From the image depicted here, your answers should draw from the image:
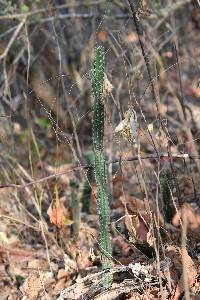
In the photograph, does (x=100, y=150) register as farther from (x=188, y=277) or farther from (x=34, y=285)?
(x=34, y=285)

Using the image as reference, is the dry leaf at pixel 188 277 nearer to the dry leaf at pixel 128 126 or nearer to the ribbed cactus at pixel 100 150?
the ribbed cactus at pixel 100 150

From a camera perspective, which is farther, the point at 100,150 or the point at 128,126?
the point at 100,150

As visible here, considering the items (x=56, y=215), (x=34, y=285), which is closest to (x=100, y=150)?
(x=56, y=215)

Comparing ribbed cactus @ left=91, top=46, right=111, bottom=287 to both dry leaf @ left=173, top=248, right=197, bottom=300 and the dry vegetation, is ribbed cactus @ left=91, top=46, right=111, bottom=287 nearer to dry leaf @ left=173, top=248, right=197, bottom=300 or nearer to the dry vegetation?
the dry vegetation

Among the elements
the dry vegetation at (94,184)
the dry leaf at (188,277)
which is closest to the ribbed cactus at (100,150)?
the dry vegetation at (94,184)

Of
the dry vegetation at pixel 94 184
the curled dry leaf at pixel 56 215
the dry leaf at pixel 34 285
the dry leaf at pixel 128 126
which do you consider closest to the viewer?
the dry leaf at pixel 128 126

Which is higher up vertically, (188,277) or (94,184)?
(94,184)

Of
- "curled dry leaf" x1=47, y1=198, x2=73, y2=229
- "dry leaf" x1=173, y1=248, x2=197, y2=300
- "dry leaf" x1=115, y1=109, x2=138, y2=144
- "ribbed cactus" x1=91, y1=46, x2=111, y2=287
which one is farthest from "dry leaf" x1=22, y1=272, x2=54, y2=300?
"dry leaf" x1=115, y1=109, x2=138, y2=144
